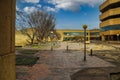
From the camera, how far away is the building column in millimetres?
3730

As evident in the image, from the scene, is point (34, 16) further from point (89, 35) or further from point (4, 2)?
point (89, 35)

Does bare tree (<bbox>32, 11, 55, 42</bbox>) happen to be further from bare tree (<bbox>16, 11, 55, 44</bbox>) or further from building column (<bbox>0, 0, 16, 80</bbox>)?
building column (<bbox>0, 0, 16, 80</bbox>)

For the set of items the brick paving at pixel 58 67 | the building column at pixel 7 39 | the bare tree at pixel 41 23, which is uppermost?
the bare tree at pixel 41 23

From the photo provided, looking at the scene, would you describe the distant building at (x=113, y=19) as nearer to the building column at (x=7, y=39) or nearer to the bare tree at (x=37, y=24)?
the bare tree at (x=37, y=24)

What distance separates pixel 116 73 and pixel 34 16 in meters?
49.9

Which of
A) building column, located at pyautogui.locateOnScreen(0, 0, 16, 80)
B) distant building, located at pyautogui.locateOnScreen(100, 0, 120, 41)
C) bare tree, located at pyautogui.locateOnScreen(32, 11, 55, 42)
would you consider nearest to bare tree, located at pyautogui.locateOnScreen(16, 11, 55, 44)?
bare tree, located at pyautogui.locateOnScreen(32, 11, 55, 42)

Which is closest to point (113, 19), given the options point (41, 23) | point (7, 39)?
point (41, 23)

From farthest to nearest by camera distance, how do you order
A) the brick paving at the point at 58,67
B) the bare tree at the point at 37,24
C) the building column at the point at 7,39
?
the bare tree at the point at 37,24, the brick paving at the point at 58,67, the building column at the point at 7,39

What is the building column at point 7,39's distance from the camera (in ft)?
12.2

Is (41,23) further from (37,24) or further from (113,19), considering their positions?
(113,19)

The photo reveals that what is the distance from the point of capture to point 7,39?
3904 mm

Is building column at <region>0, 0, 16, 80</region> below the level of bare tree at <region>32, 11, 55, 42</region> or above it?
below

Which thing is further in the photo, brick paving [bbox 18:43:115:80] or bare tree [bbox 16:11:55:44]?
bare tree [bbox 16:11:55:44]

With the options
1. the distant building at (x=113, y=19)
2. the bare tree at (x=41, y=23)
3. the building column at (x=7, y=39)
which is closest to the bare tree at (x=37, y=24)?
the bare tree at (x=41, y=23)
